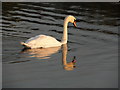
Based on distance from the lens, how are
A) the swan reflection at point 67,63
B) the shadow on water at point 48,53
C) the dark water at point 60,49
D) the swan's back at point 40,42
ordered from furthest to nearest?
the swan's back at point 40,42, the shadow on water at point 48,53, the swan reflection at point 67,63, the dark water at point 60,49

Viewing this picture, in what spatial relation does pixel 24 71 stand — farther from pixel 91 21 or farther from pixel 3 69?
pixel 91 21

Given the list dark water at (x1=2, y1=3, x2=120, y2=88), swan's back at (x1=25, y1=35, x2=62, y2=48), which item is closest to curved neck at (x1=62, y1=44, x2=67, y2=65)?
dark water at (x1=2, y1=3, x2=120, y2=88)

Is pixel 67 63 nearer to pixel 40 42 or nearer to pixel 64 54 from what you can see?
pixel 64 54

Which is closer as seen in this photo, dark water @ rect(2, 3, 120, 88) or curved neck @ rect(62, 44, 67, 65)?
dark water @ rect(2, 3, 120, 88)

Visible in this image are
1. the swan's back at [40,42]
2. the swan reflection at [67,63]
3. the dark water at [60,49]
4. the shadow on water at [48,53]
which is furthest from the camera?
the swan's back at [40,42]

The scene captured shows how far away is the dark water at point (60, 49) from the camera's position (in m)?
12.8

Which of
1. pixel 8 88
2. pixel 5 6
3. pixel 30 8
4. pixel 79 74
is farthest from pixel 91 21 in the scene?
pixel 8 88

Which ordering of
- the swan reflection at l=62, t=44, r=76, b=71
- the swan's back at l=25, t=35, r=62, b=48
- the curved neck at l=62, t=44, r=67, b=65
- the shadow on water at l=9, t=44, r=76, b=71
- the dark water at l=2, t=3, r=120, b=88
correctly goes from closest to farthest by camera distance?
the dark water at l=2, t=3, r=120, b=88
the swan reflection at l=62, t=44, r=76, b=71
the shadow on water at l=9, t=44, r=76, b=71
the curved neck at l=62, t=44, r=67, b=65
the swan's back at l=25, t=35, r=62, b=48

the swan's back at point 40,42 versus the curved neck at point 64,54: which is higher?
the swan's back at point 40,42

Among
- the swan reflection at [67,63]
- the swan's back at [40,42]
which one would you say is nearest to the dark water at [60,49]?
the swan reflection at [67,63]

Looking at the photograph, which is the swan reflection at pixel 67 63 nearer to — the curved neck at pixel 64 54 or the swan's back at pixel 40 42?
the curved neck at pixel 64 54

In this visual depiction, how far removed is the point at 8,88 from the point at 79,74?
9.14 feet

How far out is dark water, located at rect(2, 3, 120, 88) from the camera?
1275 cm

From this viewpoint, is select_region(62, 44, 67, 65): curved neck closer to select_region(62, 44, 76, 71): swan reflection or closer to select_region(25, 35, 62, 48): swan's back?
select_region(62, 44, 76, 71): swan reflection
